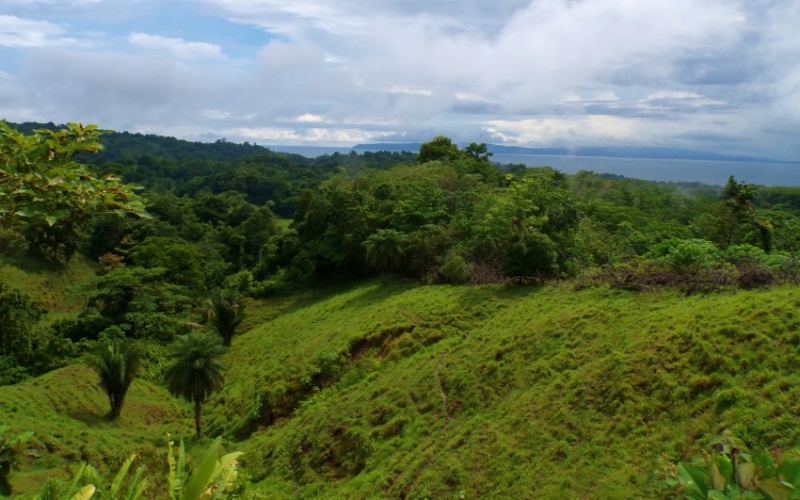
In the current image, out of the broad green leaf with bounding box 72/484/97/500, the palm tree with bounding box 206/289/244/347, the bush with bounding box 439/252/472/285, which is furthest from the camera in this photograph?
the palm tree with bounding box 206/289/244/347

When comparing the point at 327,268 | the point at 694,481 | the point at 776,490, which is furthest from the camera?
the point at 327,268

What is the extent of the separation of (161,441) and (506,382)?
12615 mm

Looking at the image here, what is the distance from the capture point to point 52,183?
3078 mm

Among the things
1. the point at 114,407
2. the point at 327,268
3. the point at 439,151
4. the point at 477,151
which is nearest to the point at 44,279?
the point at 327,268

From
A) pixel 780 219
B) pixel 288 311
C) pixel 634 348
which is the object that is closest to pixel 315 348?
pixel 288 311

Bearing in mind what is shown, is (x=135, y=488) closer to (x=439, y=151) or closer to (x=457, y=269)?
(x=457, y=269)

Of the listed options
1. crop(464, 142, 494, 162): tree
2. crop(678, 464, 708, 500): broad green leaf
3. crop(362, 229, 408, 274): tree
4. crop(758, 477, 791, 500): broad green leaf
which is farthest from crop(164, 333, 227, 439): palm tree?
crop(464, 142, 494, 162): tree

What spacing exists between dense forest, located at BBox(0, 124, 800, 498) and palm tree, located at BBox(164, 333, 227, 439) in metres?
0.07

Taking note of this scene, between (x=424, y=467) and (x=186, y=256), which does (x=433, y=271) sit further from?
(x=186, y=256)

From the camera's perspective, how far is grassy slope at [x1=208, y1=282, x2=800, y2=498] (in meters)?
9.45

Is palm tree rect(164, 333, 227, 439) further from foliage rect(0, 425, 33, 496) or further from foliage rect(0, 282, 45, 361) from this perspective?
foliage rect(0, 425, 33, 496)

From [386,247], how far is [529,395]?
14.6 meters

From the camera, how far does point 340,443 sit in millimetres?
14367

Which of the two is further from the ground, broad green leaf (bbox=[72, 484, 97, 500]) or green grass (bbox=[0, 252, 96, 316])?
broad green leaf (bbox=[72, 484, 97, 500])
